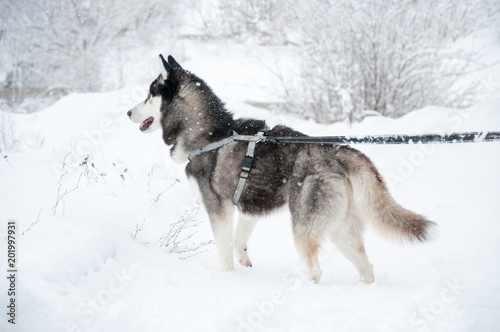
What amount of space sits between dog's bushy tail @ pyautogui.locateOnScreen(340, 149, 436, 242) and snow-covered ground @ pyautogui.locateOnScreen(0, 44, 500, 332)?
403 mm

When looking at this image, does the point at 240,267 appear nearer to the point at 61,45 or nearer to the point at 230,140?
the point at 230,140

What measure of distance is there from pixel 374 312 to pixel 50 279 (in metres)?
2.06

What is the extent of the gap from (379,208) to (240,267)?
60.2 inches

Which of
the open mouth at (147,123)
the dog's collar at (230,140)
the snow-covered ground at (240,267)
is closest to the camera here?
the snow-covered ground at (240,267)

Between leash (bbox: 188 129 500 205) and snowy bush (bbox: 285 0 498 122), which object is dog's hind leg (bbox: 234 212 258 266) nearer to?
leash (bbox: 188 129 500 205)

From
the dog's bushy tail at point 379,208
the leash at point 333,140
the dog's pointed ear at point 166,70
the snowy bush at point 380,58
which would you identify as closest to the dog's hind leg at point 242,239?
the leash at point 333,140

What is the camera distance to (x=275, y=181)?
2736mm

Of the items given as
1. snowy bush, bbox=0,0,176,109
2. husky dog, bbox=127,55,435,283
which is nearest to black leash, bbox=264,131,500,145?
husky dog, bbox=127,55,435,283

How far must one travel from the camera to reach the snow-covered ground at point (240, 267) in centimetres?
Result: 199

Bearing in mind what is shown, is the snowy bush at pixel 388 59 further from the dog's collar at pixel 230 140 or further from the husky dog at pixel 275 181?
the dog's collar at pixel 230 140

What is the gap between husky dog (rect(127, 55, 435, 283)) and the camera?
8.02 feet

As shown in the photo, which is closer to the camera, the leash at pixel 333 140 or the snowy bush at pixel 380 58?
the leash at pixel 333 140

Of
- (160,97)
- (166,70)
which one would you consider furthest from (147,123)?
(166,70)

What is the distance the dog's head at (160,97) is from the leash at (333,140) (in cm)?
64
